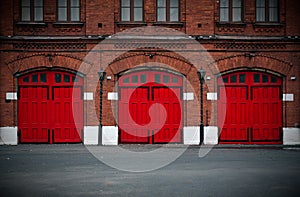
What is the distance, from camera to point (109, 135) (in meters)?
18.7

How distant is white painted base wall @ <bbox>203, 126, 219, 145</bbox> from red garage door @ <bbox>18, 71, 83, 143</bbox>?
17.5 feet

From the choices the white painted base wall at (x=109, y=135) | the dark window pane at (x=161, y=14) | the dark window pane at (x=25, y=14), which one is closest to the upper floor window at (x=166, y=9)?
the dark window pane at (x=161, y=14)

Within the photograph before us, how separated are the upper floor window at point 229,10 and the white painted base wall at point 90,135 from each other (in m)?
7.17

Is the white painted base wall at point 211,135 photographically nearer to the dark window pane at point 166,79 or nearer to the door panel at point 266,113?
the door panel at point 266,113

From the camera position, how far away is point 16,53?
18.5 m

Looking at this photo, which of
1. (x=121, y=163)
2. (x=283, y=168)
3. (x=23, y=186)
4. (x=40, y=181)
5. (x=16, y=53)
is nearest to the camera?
(x=23, y=186)

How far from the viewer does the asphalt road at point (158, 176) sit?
29.2 feet

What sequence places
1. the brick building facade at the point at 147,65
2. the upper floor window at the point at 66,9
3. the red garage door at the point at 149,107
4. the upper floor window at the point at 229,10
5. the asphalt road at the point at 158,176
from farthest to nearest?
the upper floor window at the point at 229,10, the red garage door at the point at 149,107, the upper floor window at the point at 66,9, the brick building facade at the point at 147,65, the asphalt road at the point at 158,176

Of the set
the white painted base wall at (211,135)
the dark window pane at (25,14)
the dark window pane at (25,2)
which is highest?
the dark window pane at (25,2)

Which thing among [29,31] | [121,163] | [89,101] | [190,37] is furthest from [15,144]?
[190,37]

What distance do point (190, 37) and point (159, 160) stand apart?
6.88m

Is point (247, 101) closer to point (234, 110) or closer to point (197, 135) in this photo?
point (234, 110)

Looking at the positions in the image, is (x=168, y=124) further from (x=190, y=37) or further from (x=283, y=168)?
(x=283, y=168)

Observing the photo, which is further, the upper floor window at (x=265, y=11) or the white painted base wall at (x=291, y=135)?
the upper floor window at (x=265, y=11)
